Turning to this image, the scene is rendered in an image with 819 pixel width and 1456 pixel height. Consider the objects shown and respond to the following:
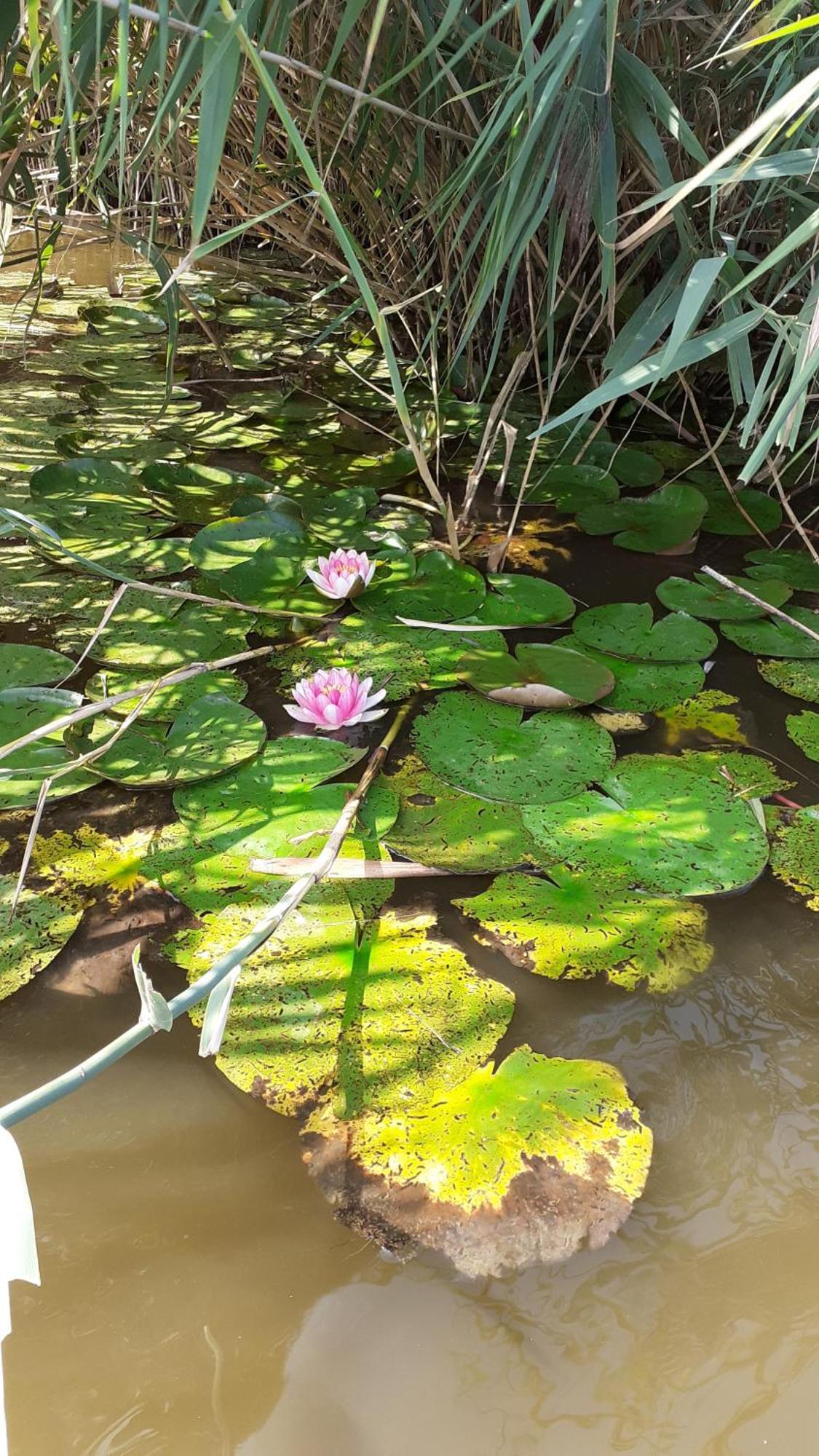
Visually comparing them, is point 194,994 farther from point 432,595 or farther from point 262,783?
point 432,595

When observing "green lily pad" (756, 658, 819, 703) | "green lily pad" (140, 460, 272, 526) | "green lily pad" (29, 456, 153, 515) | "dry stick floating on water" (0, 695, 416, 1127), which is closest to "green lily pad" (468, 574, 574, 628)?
"green lily pad" (756, 658, 819, 703)

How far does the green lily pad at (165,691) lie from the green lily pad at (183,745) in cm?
2

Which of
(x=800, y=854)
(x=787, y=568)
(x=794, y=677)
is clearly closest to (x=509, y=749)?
(x=800, y=854)

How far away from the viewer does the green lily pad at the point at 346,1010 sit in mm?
950

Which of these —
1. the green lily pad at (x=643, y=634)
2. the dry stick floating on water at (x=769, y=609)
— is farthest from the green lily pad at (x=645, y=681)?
the dry stick floating on water at (x=769, y=609)

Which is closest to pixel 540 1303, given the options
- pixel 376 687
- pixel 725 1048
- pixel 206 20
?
pixel 725 1048

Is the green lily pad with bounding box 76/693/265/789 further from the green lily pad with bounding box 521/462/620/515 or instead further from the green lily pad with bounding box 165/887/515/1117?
the green lily pad with bounding box 521/462/620/515

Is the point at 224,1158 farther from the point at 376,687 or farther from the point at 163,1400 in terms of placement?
the point at 376,687

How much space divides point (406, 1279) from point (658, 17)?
1567 millimetres

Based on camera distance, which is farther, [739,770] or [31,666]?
[31,666]

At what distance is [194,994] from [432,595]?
3.57 ft

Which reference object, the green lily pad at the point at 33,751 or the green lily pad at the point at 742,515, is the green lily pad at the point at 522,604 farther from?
the green lily pad at the point at 33,751

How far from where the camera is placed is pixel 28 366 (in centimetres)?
257

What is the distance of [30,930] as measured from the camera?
1.08 m
